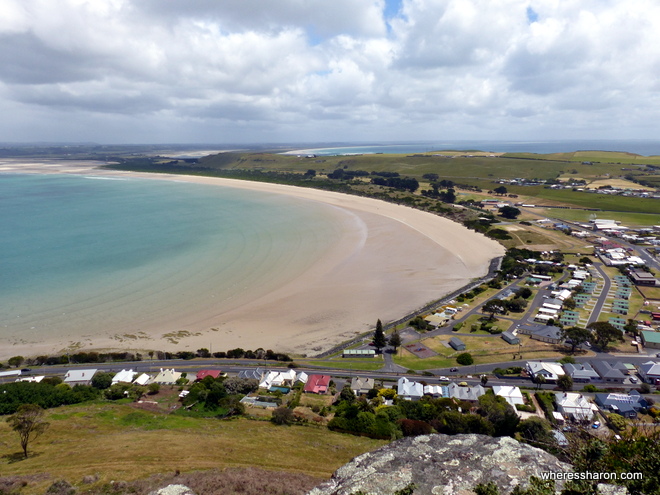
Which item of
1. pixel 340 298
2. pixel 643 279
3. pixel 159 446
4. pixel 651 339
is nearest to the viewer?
pixel 159 446

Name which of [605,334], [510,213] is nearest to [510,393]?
[605,334]

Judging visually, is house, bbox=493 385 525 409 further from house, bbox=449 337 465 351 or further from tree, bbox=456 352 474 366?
house, bbox=449 337 465 351

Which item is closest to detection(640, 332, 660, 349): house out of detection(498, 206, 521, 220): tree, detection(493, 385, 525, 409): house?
detection(493, 385, 525, 409): house

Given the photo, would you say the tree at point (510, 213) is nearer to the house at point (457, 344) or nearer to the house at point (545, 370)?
the house at point (457, 344)

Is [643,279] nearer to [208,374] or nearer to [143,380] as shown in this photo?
[208,374]

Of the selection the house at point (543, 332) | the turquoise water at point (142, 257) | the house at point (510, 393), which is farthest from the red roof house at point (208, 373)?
the house at point (543, 332)
